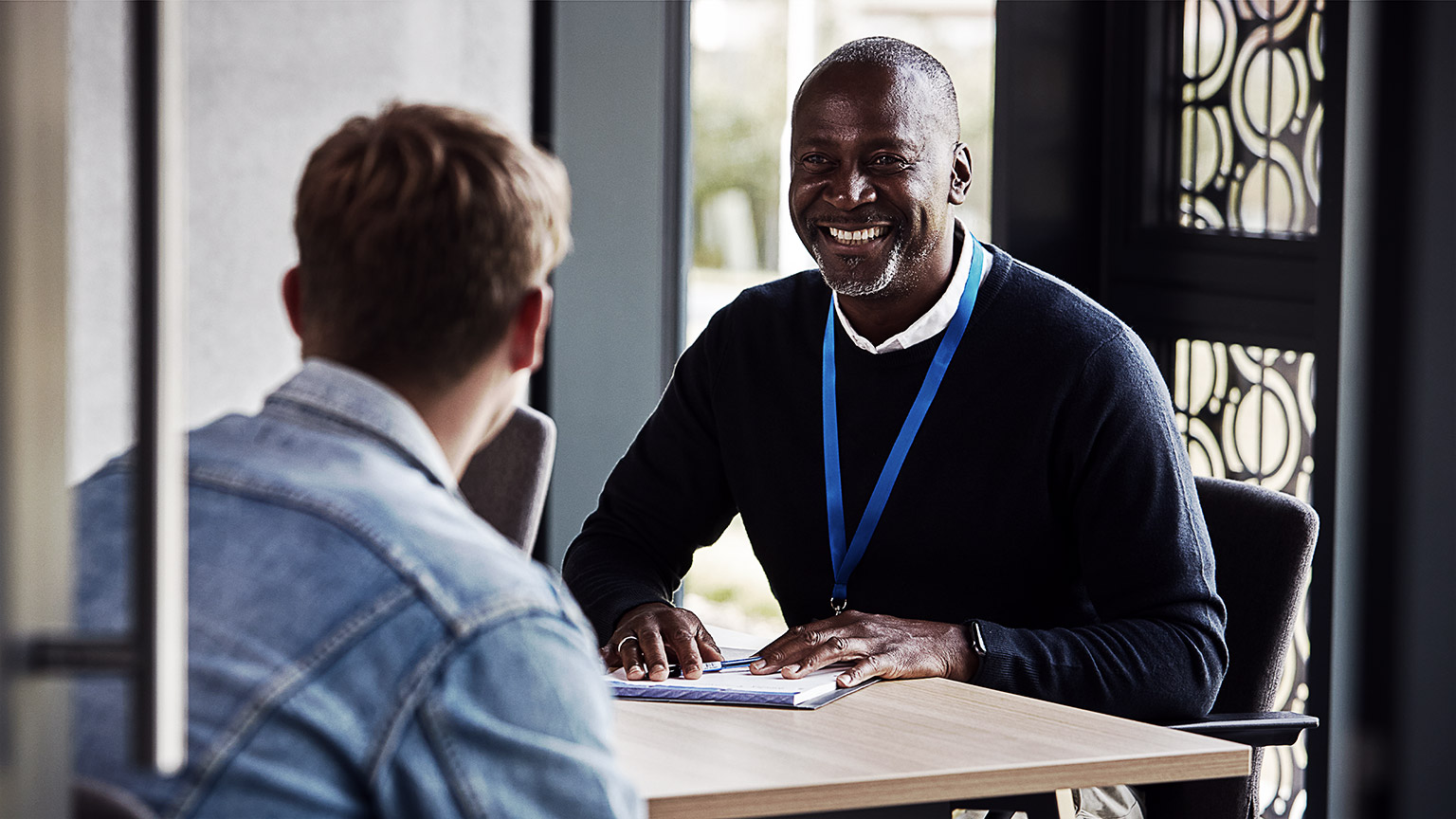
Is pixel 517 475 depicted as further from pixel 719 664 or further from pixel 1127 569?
pixel 1127 569

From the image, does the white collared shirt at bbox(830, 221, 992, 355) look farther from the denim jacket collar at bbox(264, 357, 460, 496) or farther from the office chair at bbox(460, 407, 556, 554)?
the denim jacket collar at bbox(264, 357, 460, 496)

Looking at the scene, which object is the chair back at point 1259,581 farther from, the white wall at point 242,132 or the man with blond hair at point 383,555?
the white wall at point 242,132

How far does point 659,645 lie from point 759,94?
6.48 meters

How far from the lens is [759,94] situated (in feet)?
26.5

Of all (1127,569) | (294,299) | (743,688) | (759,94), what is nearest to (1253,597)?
(1127,569)

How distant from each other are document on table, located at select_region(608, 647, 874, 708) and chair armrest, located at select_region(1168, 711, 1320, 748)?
1.29 ft

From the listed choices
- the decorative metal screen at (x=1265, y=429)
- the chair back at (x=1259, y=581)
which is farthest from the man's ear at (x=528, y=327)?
the decorative metal screen at (x=1265, y=429)

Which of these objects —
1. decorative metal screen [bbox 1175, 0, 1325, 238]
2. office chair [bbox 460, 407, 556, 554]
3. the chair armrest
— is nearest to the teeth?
office chair [bbox 460, 407, 556, 554]

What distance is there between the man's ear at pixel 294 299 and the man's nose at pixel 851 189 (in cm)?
114

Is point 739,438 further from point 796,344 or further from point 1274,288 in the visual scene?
point 1274,288

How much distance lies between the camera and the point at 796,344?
2350 millimetres

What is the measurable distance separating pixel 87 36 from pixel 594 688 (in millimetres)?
2825

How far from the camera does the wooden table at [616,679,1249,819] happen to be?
4.56 ft

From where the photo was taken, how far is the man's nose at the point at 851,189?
2268 mm
